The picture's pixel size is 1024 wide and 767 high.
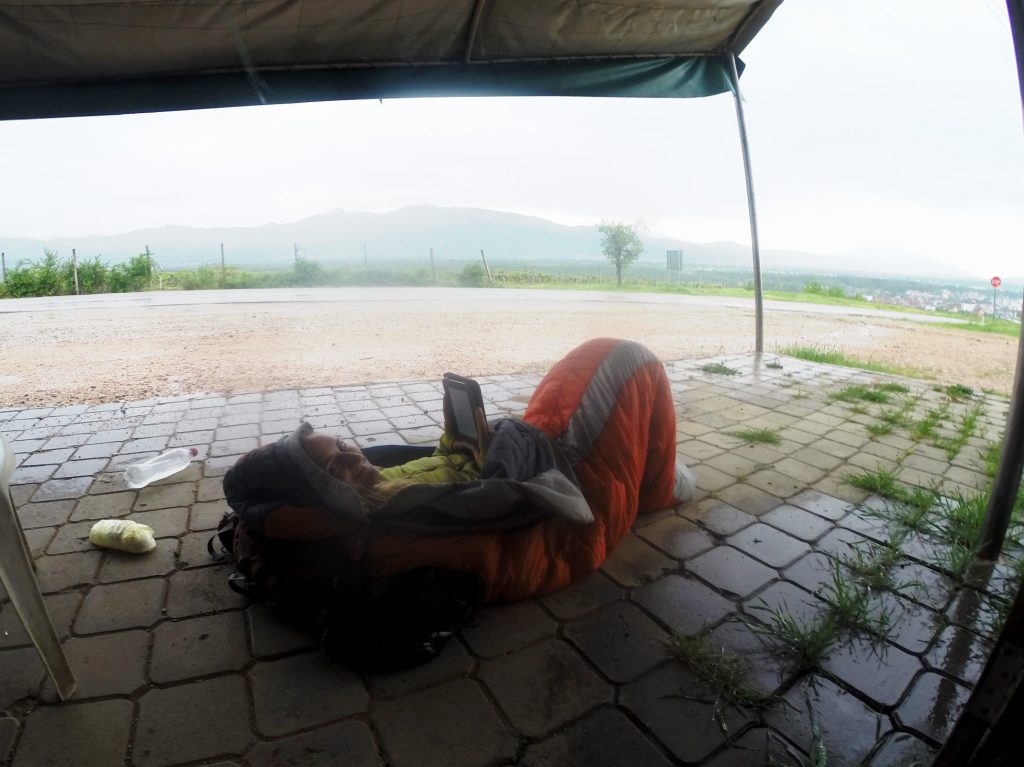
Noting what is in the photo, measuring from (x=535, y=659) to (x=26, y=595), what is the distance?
1.26 meters

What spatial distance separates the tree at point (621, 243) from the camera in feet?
A: 74.7

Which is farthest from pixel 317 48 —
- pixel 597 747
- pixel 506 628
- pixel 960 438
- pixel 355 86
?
pixel 960 438

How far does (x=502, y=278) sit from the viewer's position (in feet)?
63.2

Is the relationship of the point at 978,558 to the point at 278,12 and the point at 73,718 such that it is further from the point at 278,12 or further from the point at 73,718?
the point at 278,12

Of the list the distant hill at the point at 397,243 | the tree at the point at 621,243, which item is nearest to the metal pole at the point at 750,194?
the distant hill at the point at 397,243

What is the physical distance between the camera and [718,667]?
1.46m

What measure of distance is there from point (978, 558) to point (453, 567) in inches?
76.5

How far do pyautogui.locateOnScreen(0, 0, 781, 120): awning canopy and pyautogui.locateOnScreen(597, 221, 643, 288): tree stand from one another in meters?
19.4

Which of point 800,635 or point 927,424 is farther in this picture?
point 927,424

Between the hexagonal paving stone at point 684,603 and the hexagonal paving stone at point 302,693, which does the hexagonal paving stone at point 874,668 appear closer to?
the hexagonal paving stone at point 684,603

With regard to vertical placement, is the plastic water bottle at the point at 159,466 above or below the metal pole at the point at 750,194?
below

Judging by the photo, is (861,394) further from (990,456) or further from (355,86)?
(355,86)

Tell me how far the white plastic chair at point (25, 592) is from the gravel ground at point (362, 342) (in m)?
3.20

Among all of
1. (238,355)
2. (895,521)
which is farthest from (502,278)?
(895,521)
